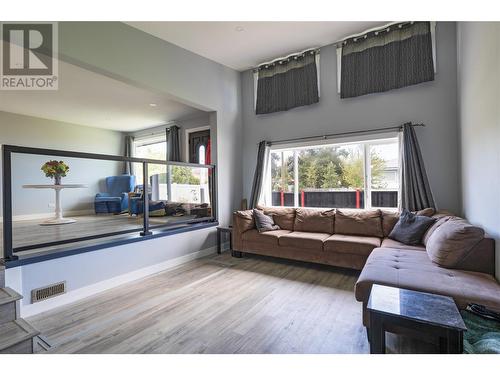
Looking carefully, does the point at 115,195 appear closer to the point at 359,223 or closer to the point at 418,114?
the point at 359,223

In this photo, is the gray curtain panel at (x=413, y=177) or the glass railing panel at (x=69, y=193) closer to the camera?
the gray curtain panel at (x=413, y=177)

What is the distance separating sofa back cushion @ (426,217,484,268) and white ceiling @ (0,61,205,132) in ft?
14.0

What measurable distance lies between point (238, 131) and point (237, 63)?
3.97 ft

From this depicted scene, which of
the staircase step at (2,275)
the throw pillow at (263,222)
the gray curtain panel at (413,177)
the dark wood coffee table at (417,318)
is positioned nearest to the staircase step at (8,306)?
the staircase step at (2,275)

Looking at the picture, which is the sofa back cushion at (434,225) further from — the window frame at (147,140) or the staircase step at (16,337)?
the window frame at (147,140)

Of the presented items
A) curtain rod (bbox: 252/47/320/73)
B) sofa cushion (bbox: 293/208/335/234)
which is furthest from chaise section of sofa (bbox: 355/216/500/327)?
curtain rod (bbox: 252/47/320/73)

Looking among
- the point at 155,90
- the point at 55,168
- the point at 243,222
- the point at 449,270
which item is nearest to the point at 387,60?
the point at 449,270

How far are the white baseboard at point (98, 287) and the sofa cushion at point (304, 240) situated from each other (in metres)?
1.48

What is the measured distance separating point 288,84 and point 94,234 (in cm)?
378

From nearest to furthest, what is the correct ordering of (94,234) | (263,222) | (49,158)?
(94,234) < (263,222) < (49,158)

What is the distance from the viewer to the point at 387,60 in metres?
3.54

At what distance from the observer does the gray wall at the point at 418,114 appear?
3234 millimetres

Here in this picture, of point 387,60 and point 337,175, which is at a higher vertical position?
point 387,60

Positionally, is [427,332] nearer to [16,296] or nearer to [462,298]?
[462,298]
